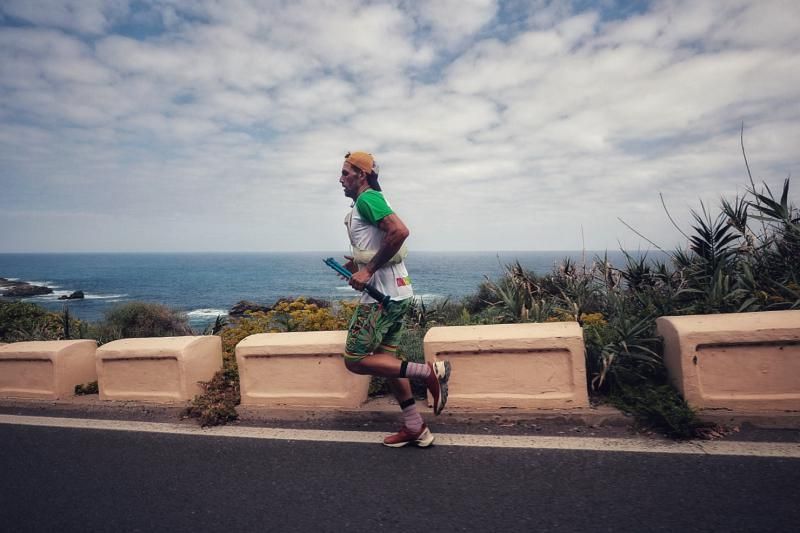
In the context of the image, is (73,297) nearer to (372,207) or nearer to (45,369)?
(45,369)

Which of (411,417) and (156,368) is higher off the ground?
(156,368)

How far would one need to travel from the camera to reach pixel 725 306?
4320mm

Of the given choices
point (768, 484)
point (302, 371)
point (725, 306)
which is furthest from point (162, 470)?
point (725, 306)

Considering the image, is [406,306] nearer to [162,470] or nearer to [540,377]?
[540,377]

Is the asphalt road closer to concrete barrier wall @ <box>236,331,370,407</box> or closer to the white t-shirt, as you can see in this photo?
concrete barrier wall @ <box>236,331,370,407</box>

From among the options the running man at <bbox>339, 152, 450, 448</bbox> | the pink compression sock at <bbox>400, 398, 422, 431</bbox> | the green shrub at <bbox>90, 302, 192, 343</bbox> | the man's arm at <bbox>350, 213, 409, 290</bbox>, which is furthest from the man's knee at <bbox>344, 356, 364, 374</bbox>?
the green shrub at <bbox>90, 302, 192, 343</bbox>

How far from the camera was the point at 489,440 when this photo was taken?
3.21 metres

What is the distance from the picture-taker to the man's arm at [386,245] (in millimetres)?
2963

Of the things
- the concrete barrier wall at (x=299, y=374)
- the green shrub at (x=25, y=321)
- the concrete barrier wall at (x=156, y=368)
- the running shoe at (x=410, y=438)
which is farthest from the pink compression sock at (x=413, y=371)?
the green shrub at (x=25, y=321)

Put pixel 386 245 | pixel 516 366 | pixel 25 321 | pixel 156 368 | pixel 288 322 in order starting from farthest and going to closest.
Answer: pixel 25 321 < pixel 288 322 < pixel 156 368 < pixel 516 366 < pixel 386 245

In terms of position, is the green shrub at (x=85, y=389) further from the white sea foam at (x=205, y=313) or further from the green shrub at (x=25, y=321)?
the white sea foam at (x=205, y=313)

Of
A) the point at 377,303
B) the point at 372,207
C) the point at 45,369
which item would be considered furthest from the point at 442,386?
the point at 45,369

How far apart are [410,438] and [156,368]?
2617 mm

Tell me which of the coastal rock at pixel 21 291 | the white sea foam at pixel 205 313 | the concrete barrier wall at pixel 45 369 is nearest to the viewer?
the concrete barrier wall at pixel 45 369
